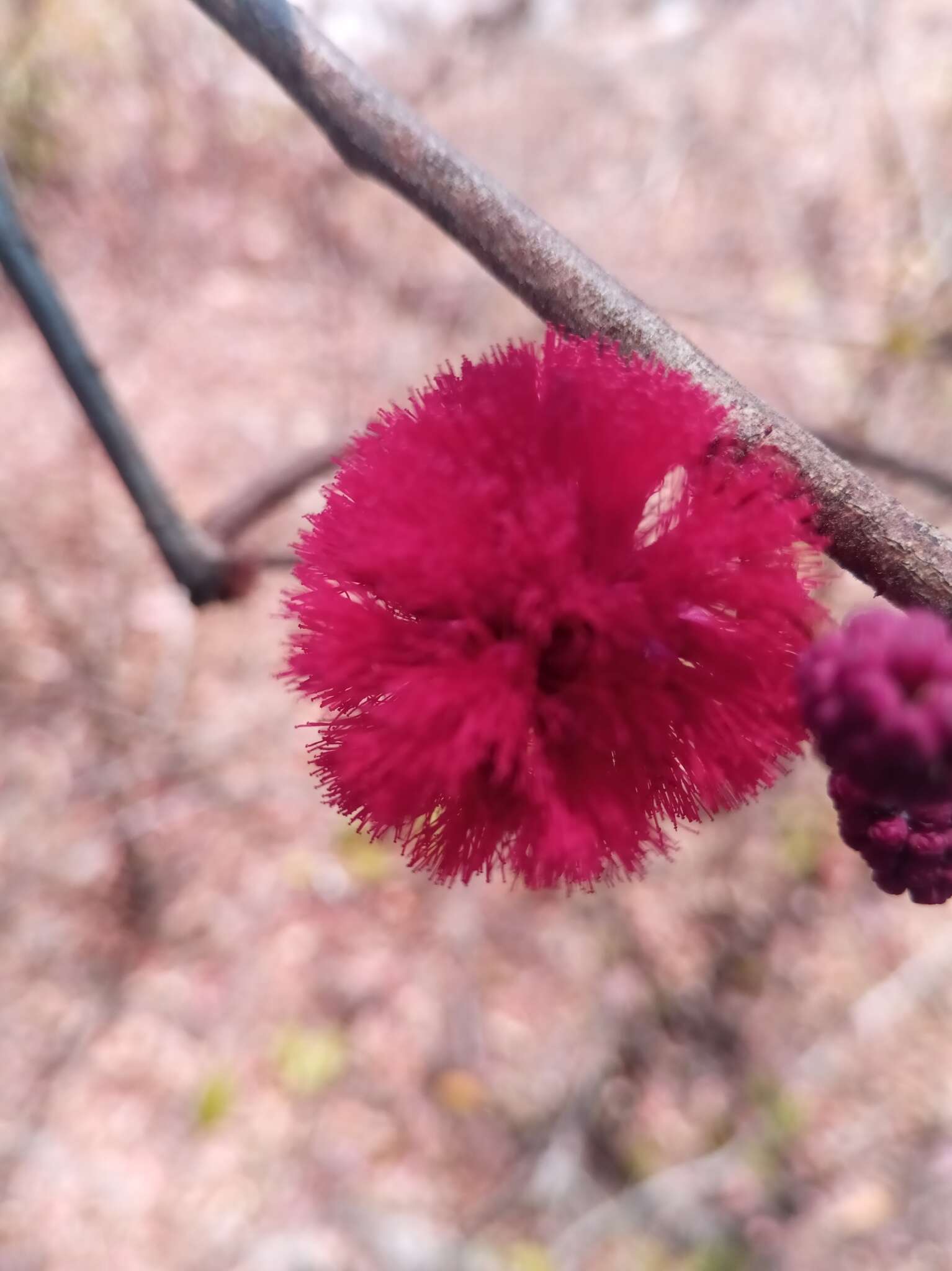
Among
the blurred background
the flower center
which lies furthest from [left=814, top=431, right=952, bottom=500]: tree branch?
the flower center

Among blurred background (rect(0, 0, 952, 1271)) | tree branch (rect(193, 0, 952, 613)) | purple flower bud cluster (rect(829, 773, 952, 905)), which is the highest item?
tree branch (rect(193, 0, 952, 613))

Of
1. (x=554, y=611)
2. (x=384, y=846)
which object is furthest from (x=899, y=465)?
(x=384, y=846)

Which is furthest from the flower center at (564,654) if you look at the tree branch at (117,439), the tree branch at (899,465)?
the tree branch at (899,465)

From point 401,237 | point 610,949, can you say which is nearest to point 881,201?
point 401,237

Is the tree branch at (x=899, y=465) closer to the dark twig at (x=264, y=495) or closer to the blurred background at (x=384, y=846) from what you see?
the blurred background at (x=384, y=846)

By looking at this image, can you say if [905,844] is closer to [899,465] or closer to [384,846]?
[899,465]

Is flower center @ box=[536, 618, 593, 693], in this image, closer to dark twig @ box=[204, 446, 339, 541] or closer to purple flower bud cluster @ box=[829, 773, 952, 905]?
purple flower bud cluster @ box=[829, 773, 952, 905]
